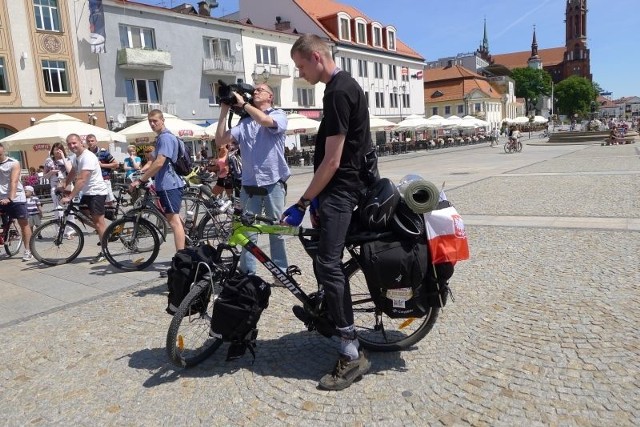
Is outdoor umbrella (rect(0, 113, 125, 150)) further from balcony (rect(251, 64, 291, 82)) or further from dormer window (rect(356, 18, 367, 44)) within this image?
dormer window (rect(356, 18, 367, 44))

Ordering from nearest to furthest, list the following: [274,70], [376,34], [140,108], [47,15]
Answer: [47,15], [140,108], [274,70], [376,34]

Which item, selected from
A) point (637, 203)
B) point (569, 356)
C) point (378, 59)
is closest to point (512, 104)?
point (378, 59)

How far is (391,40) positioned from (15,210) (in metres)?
51.3

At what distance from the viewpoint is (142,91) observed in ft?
101

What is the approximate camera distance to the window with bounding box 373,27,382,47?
51219mm

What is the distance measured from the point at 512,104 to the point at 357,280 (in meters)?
105

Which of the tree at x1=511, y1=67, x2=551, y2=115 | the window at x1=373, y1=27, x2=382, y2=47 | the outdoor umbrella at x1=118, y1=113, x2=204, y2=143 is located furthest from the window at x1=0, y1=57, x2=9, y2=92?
the tree at x1=511, y1=67, x2=551, y2=115

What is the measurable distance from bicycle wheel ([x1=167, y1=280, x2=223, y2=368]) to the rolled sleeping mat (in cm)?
136

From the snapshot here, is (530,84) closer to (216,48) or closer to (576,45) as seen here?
(576,45)

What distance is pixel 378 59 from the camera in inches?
2002

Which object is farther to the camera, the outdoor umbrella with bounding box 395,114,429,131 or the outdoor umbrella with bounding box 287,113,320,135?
the outdoor umbrella with bounding box 395,114,429,131

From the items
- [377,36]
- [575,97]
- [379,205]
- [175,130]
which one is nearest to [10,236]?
[379,205]

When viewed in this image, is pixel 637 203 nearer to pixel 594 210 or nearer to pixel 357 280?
pixel 594 210

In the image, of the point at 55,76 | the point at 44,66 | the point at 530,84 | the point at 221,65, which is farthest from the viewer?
the point at 530,84
